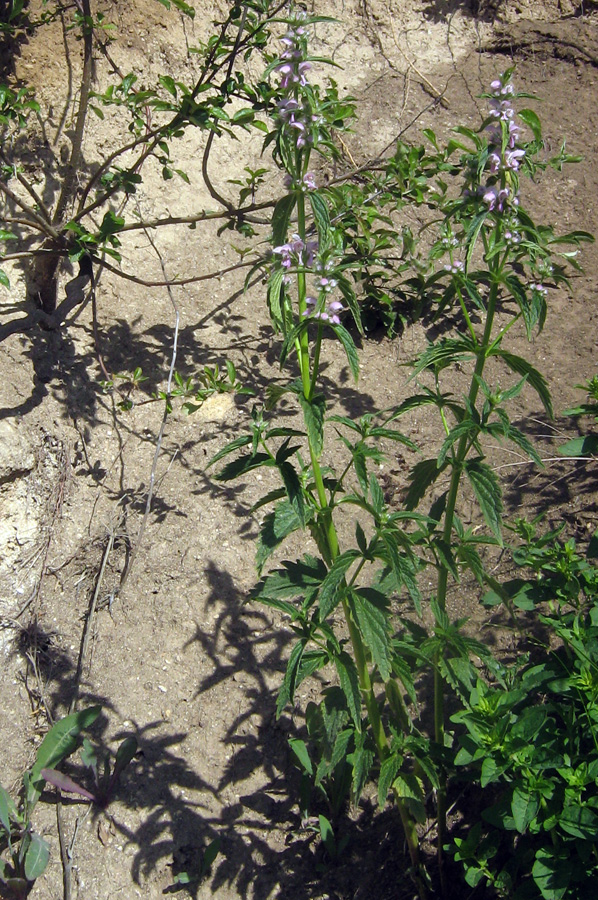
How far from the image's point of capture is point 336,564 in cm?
193

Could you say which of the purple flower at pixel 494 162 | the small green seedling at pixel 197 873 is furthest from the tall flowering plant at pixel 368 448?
the small green seedling at pixel 197 873

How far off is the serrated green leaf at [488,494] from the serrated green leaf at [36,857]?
70.9 inches

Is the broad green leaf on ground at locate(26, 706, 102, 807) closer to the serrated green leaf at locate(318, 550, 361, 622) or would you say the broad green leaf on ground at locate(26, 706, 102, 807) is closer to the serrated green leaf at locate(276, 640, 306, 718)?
the serrated green leaf at locate(276, 640, 306, 718)

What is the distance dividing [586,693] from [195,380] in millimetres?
2419

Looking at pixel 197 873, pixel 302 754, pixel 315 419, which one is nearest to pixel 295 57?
pixel 315 419

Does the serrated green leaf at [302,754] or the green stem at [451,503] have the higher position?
the green stem at [451,503]

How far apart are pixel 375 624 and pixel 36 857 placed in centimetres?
148

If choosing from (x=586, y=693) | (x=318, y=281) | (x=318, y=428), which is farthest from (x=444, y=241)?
(x=586, y=693)

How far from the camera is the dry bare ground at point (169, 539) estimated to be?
9.07ft

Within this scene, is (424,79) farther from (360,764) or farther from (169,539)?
(360,764)

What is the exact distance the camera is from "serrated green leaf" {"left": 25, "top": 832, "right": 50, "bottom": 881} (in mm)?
2490

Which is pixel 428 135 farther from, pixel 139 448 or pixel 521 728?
pixel 521 728

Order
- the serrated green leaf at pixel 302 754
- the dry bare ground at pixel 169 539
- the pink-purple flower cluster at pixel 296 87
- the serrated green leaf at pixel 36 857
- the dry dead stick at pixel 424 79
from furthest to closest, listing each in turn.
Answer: the dry dead stick at pixel 424 79 → the dry bare ground at pixel 169 539 → the serrated green leaf at pixel 302 754 → the serrated green leaf at pixel 36 857 → the pink-purple flower cluster at pixel 296 87

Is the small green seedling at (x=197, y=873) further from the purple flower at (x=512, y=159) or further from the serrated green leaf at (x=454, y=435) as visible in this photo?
the purple flower at (x=512, y=159)
